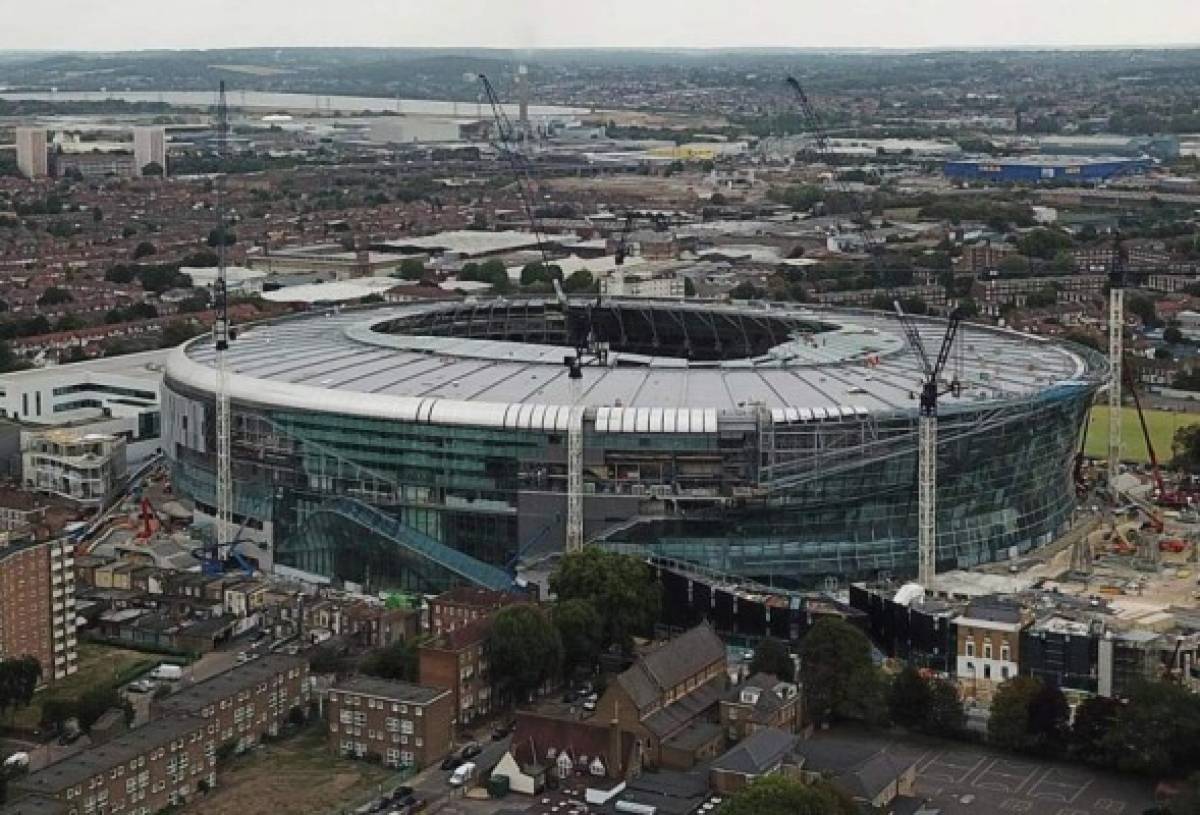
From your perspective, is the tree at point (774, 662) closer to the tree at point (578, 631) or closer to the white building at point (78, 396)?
the tree at point (578, 631)

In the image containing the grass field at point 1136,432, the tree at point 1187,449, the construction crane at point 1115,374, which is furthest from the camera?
the grass field at point 1136,432

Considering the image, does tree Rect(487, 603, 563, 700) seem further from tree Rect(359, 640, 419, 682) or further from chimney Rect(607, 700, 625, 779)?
chimney Rect(607, 700, 625, 779)

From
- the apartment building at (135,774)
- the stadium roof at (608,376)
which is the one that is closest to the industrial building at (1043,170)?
the stadium roof at (608,376)

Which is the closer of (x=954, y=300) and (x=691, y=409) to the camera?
(x=691, y=409)

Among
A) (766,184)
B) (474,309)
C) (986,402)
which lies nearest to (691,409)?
(986,402)

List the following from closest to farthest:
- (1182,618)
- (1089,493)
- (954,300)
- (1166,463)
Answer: (1182,618) → (1089,493) → (1166,463) → (954,300)

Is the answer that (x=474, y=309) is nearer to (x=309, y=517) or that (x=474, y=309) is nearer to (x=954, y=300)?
(x=309, y=517)
